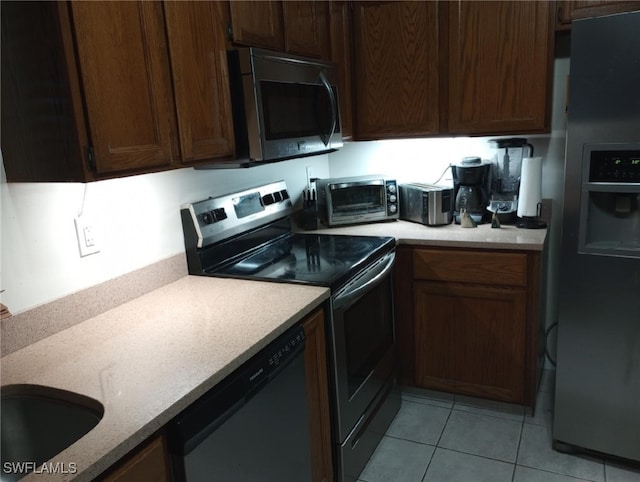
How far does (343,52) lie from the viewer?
8.20ft

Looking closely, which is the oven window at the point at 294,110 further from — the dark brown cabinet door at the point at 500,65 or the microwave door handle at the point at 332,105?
the dark brown cabinet door at the point at 500,65

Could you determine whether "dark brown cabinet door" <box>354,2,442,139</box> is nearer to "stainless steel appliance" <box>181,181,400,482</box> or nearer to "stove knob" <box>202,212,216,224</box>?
"stainless steel appliance" <box>181,181,400,482</box>

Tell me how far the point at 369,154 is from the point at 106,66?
190 centimetres

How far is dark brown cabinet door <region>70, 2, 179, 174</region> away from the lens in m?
1.23

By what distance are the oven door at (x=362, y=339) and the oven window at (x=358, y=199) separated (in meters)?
0.47

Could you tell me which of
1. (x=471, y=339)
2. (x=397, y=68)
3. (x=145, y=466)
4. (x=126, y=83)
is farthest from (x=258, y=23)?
(x=471, y=339)

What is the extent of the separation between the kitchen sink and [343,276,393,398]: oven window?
0.97 m

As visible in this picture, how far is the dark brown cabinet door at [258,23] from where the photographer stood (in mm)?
1732

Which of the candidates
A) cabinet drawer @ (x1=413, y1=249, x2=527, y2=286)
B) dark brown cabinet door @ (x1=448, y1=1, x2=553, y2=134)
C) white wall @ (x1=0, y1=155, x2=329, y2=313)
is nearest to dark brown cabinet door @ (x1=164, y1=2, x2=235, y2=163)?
white wall @ (x1=0, y1=155, x2=329, y2=313)

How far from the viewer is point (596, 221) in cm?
189

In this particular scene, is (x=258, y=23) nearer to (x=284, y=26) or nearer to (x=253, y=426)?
(x=284, y=26)

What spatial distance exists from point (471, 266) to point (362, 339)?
2.08ft

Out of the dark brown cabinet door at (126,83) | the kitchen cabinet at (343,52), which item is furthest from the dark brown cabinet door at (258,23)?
the kitchen cabinet at (343,52)

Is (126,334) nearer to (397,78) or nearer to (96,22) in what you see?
(96,22)
